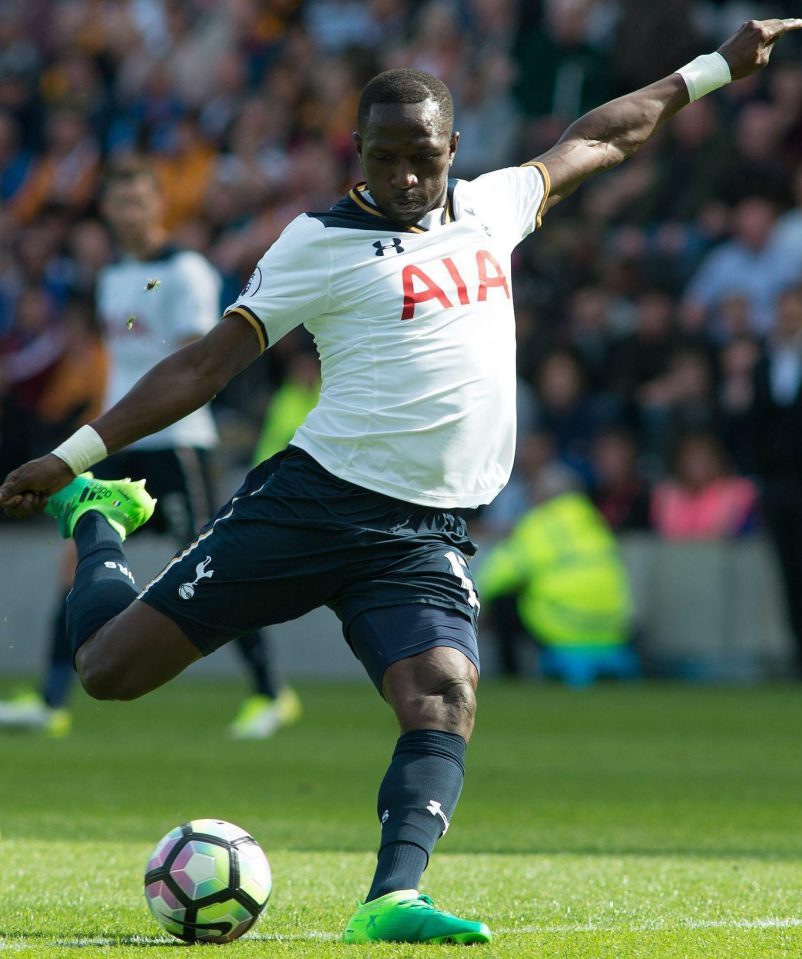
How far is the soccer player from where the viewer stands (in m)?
4.88

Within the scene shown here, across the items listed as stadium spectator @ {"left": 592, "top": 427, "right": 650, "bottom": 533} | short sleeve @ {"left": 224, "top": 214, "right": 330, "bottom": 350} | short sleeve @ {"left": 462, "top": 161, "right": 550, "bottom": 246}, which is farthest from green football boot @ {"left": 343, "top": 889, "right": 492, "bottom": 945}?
stadium spectator @ {"left": 592, "top": 427, "right": 650, "bottom": 533}

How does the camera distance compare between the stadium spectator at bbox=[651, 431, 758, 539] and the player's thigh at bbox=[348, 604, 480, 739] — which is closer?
the player's thigh at bbox=[348, 604, 480, 739]

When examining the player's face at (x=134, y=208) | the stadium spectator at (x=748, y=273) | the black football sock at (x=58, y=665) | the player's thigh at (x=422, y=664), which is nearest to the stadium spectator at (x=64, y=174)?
the stadium spectator at (x=748, y=273)

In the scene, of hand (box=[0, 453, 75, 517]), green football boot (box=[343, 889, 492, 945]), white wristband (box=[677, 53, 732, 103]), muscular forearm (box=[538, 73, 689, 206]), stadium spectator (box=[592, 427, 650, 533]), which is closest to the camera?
green football boot (box=[343, 889, 492, 945])

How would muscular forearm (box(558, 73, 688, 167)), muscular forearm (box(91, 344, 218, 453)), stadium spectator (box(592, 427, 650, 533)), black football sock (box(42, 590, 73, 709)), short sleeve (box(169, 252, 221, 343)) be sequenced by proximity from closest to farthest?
muscular forearm (box(91, 344, 218, 453)) < muscular forearm (box(558, 73, 688, 167)) < short sleeve (box(169, 252, 221, 343)) < black football sock (box(42, 590, 73, 709)) < stadium spectator (box(592, 427, 650, 533))

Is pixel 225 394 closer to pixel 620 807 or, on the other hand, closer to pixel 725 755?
pixel 725 755

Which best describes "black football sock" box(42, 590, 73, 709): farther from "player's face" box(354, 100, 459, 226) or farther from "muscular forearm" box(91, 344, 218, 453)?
"player's face" box(354, 100, 459, 226)

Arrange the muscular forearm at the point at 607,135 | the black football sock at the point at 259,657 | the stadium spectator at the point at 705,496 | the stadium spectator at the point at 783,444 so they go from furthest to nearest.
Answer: the stadium spectator at the point at 705,496
the stadium spectator at the point at 783,444
the black football sock at the point at 259,657
the muscular forearm at the point at 607,135

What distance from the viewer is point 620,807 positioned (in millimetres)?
7816

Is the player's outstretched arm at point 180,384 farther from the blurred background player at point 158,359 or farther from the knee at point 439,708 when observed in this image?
the blurred background player at point 158,359

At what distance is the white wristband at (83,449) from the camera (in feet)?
16.2

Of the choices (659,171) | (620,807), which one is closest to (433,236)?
(620,807)

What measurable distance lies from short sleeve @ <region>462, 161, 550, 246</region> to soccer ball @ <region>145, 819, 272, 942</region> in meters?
1.98

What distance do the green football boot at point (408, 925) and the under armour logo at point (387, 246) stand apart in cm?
176
